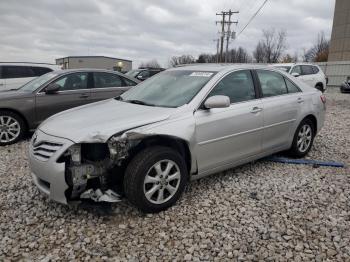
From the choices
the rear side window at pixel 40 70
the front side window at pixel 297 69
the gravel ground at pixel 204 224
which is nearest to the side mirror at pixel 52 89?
the gravel ground at pixel 204 224

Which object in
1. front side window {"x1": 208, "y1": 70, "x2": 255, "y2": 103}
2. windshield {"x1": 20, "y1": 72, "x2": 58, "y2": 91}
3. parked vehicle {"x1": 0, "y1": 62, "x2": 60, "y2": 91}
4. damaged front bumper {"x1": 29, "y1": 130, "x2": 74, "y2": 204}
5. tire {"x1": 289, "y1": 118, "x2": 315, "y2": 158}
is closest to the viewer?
damaged front bumper {"x1": 29, "y1": 130, "x2": 74, "y2": 204}

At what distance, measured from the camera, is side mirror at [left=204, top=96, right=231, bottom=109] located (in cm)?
357

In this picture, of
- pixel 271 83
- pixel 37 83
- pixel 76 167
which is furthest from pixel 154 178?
pixel 37 83

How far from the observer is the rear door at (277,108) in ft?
14.5

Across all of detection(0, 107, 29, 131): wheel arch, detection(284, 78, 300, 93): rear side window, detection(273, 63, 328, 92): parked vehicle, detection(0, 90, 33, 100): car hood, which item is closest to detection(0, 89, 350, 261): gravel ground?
detection(284, 78, 300, 93): rear side window

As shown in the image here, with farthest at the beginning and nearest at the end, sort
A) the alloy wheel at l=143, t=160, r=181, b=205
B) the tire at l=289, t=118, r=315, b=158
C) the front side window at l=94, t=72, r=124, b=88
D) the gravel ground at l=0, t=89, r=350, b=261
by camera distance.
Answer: the front side window at l=94, t=72, r=124, b=88
the tire at l=289, t=118, r=315, b=158
the alloy wheel at l=143, t=160, r=181, b=205
the gravel ground at l=0, t=89, r=350, b=261

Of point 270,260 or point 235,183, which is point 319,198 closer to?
point 235,183

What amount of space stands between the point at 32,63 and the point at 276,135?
25.3 feet

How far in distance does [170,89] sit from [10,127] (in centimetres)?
388

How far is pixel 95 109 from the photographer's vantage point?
3916mm

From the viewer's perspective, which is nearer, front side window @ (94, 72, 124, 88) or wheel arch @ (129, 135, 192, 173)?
wheel arch @ (129, 135, 192, 173)

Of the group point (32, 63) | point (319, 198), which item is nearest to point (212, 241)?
point (319, 198)

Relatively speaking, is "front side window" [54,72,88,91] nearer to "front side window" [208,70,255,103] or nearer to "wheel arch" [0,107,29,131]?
"wheel arch" [0,107,29,131]

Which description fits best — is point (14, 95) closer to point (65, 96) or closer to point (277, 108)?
point (65, 96)
